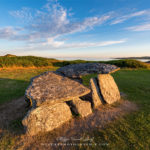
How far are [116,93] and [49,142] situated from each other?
14.5 feet

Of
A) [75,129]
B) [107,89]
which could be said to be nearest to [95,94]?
[107,89]

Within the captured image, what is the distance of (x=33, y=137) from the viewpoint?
3.26m

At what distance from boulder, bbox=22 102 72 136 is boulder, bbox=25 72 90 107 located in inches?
11.3

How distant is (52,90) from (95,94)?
2.18 meters

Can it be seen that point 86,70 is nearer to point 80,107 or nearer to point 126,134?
point 80,107

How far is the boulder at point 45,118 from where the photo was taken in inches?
133

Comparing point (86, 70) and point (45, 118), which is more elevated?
point (86, 70)

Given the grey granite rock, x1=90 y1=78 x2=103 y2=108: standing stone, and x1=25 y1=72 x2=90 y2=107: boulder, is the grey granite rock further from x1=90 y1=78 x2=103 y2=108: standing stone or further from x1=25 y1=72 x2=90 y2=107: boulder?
x1=90 y1=78 x2=103 y2=108: standing stone

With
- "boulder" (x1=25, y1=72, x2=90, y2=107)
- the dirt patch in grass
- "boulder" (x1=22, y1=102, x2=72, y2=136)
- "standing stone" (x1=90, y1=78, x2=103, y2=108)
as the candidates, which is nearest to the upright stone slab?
"standing stone" (x1=90, y1=78, x2=103, y2=108)

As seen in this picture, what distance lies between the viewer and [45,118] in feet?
11.7

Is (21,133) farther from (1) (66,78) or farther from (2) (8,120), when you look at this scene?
(1) (66,78)

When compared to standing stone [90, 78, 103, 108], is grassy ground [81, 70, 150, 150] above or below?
below

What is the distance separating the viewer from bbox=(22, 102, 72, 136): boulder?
339 cm

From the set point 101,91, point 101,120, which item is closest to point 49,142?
point 101,120
